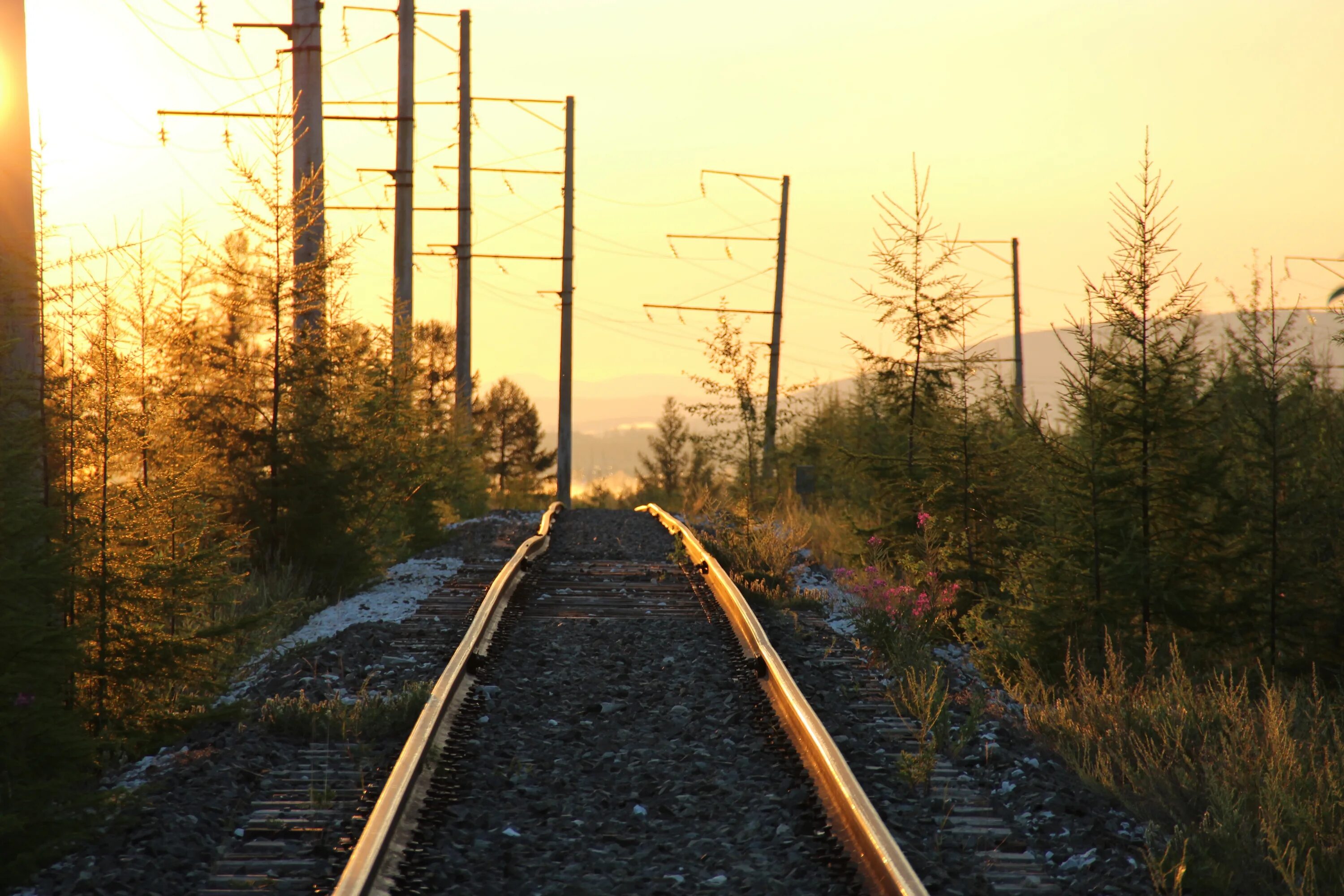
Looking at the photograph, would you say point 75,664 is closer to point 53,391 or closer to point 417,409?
point 53,391

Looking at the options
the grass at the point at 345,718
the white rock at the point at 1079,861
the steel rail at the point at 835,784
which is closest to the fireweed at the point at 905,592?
the steel rail at the point at 835,784

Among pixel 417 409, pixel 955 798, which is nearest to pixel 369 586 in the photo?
pixel 417 409

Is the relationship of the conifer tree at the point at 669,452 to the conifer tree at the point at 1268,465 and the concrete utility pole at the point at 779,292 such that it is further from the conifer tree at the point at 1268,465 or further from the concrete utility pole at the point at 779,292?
the conifer tree at the point at 1268,465

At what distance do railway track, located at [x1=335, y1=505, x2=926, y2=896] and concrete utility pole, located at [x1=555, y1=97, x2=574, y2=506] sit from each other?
80.3 feet

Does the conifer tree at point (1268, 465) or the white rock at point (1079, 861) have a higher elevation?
the conifer tree at point (1268, 465)

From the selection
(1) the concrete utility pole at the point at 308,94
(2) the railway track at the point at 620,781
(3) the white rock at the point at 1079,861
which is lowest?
(3) the white rock at the point at 1079,861

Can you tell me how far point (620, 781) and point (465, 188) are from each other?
26.6 m

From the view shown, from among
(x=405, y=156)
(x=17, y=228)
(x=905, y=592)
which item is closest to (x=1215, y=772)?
(x=905, y=592)

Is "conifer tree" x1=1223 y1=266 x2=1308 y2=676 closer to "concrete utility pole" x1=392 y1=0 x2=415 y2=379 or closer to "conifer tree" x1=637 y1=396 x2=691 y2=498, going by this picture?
"concrete utility pole" x1=392 y1=0 x2=415 y2=379

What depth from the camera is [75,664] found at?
5.68 meters

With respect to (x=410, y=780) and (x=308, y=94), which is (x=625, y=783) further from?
(x=308, y=94)

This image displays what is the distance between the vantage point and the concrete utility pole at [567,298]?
33.0 meters

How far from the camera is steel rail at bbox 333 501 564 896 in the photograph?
4.00 m

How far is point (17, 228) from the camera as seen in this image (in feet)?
21.9
